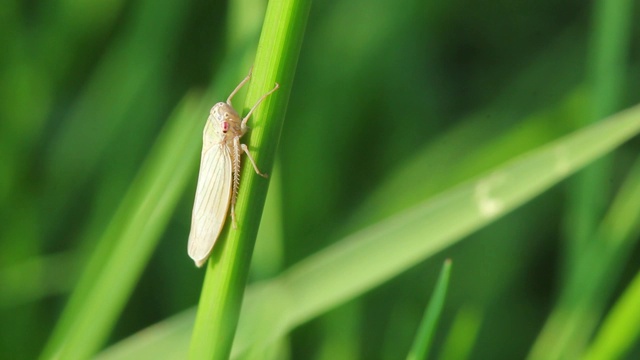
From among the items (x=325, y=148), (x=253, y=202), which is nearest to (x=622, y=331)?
(x=253, y=202)

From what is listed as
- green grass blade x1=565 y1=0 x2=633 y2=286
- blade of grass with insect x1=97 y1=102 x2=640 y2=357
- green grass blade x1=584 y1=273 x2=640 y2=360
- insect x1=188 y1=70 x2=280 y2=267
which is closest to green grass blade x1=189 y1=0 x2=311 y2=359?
insect x1=188 y1=70 x2=280 y2=267

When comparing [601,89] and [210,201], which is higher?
[601,89]

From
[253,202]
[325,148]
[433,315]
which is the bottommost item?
[433,315]

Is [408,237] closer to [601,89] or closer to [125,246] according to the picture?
[125,246]

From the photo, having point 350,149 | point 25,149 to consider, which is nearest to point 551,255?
point 350,149

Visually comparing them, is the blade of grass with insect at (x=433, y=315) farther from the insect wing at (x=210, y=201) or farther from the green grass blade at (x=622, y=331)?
the green grass blade at (x=622, y=331)

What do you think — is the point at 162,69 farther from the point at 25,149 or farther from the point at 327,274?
the point at 327,274

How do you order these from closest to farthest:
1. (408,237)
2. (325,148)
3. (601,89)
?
1. (408,237)
2. (601,89)
3. (325,148)
